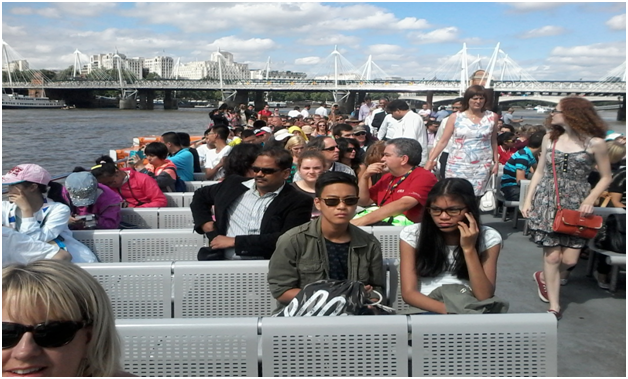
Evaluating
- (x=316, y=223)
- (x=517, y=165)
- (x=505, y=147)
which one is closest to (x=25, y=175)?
(x=316, y=223)

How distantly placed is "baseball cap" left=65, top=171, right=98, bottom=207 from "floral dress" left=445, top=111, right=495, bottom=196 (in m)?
3.27

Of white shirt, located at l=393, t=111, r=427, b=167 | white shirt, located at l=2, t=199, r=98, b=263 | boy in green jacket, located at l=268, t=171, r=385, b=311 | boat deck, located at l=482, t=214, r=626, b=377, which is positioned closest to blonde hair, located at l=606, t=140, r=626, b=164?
boat deck, located at l=482, t=214, r=626, b=377

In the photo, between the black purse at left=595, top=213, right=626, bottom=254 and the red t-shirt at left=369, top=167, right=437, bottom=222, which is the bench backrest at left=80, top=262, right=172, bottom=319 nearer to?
the red t-shirt at left=369, top=167, right=437, bottom=222

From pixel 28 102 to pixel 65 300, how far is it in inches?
3006

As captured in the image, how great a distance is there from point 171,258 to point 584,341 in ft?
8.63

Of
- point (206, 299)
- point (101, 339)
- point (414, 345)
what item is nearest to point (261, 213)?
point (206, 299)

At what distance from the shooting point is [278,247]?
284 cm

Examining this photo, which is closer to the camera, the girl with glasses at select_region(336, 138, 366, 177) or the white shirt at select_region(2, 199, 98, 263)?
the white shirt at select_region(2, 199, 98, 263)

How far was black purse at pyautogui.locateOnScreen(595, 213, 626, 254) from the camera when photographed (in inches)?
167

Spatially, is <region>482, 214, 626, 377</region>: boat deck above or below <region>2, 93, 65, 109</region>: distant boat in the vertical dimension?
below

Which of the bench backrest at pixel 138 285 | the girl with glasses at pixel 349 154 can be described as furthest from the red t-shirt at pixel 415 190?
the bench backrest at pixel 138 285

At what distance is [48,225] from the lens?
3551mm

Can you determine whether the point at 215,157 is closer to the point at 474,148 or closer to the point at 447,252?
the point at 474,148

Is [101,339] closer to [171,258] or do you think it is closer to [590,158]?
[171,258]
